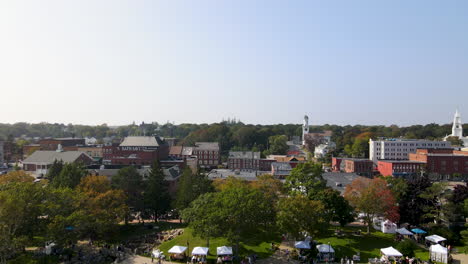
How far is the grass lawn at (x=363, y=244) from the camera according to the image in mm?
31562

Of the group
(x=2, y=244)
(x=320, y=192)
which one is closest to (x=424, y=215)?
(x=320, y=192)

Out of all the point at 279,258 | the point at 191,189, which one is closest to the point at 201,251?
the point at 279,258

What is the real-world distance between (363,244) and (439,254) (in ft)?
20.2

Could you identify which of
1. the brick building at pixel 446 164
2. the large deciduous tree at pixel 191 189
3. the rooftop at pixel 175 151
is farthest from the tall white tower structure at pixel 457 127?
the large deciduous tree at pixel 191 189

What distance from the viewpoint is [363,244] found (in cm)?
3362

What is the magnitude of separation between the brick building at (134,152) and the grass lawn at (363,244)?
4737 cm

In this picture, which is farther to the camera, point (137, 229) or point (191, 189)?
point (191, 189)

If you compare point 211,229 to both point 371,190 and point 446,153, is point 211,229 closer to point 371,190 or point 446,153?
point 371,190

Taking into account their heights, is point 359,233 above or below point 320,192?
below

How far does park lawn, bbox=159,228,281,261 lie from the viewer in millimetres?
31894

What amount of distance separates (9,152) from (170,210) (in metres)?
78.1

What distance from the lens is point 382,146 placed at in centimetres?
9925

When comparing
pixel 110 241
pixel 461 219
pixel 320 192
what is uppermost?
pixel 320 192

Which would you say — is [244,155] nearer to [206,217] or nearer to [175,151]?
[175,151]
